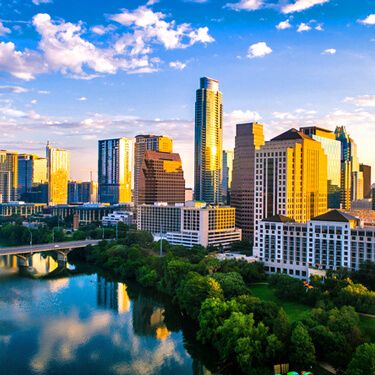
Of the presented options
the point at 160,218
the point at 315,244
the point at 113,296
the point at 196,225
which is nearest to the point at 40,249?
the point at 113,296

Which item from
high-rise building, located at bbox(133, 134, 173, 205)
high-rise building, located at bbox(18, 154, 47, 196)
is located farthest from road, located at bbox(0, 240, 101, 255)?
high-rise building, located at bbox(18, 154, 47, 196)

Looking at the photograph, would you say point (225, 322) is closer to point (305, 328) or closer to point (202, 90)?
point (305, 328)

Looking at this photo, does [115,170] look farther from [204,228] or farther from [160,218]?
[204,228]

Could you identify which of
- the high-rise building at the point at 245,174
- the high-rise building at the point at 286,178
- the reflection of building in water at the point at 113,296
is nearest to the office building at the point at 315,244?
the high-rise building at the point at 286,178

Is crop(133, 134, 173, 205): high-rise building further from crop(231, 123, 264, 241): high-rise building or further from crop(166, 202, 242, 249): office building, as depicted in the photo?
crop(166, 202, 242, 249): office building

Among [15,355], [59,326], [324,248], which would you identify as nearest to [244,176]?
[324,248]
